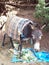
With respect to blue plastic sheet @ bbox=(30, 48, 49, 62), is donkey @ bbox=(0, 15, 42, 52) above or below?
above

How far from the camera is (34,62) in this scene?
7121 mm

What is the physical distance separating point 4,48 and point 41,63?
1.42 m

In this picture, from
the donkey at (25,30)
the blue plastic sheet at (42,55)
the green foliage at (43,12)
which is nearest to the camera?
the donkey at (25,30)

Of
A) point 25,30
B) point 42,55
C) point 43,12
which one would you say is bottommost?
point 42,55

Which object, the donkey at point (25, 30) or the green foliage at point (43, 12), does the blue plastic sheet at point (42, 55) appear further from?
the green foliage at point (43, 12)

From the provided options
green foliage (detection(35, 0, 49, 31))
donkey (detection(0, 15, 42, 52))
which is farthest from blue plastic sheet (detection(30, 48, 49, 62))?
green foliage (detection(35, 0, 49, 31))

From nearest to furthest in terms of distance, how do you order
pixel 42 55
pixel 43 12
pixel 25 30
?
pixel 25 30, pixel 42 55, pixel 43 12

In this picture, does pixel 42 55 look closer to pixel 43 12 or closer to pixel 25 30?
pixel 25 30

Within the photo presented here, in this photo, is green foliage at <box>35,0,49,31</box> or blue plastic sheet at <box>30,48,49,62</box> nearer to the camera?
blue plastic sheet at <box>30,48,49,62</box>

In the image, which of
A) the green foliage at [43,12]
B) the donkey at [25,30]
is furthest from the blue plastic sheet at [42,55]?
the green foliage at [43,12]

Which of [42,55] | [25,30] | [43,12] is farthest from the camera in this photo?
[43,12]

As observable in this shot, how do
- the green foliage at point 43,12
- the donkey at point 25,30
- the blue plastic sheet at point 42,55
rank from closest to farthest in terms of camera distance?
the donkey at point 25,30
the blue plastic sheet at point 42,55
the green foliage at point 43,12

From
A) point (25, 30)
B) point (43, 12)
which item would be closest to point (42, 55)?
point (25, 30)

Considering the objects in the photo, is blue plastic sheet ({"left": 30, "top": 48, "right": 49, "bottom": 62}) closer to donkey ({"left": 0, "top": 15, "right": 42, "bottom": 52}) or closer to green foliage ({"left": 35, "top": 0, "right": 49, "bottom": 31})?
donkey ({"left": 0, "top": 15, "right": 42, "bottom": 52})
